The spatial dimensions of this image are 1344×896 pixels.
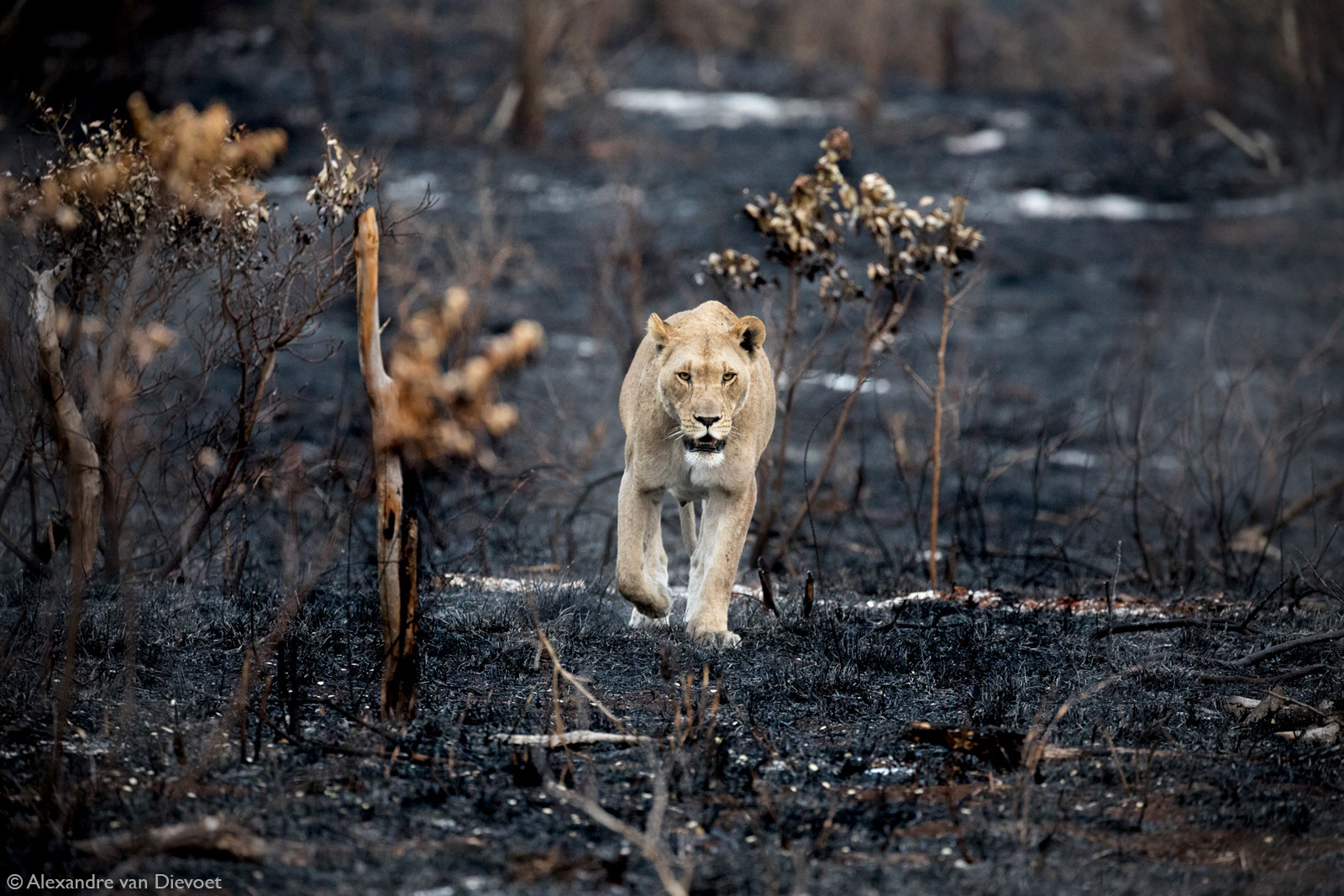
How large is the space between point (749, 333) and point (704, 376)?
51cm

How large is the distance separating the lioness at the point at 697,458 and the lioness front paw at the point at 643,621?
4cm

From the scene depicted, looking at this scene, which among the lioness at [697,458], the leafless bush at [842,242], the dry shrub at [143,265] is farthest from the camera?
the leafless bush at [842,242]

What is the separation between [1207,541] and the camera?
13406mm

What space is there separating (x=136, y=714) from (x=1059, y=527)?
10.8 metres

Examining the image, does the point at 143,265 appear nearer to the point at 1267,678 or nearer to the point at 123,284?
the point at 123,284

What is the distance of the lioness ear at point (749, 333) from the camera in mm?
6184

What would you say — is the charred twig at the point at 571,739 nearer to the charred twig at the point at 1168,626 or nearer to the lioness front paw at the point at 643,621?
the lioness front paw at the point at 643,621

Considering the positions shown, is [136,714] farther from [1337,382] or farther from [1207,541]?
[1337,382]

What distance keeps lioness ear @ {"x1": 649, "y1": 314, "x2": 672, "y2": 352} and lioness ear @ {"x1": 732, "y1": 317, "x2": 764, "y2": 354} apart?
0.36 meters

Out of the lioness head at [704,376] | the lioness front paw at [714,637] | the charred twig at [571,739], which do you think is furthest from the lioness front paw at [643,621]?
the charred twig at [571,739]

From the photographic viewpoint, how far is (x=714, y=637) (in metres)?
6.23

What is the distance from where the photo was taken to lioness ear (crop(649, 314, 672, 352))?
606 centimetres

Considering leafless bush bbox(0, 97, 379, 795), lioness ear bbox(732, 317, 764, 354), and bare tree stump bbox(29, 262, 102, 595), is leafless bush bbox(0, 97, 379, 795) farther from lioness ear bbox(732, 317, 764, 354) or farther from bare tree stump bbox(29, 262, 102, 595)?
lioness ear bbox(732, 317, 764, 354)

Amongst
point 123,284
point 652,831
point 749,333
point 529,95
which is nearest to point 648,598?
point 749,333
